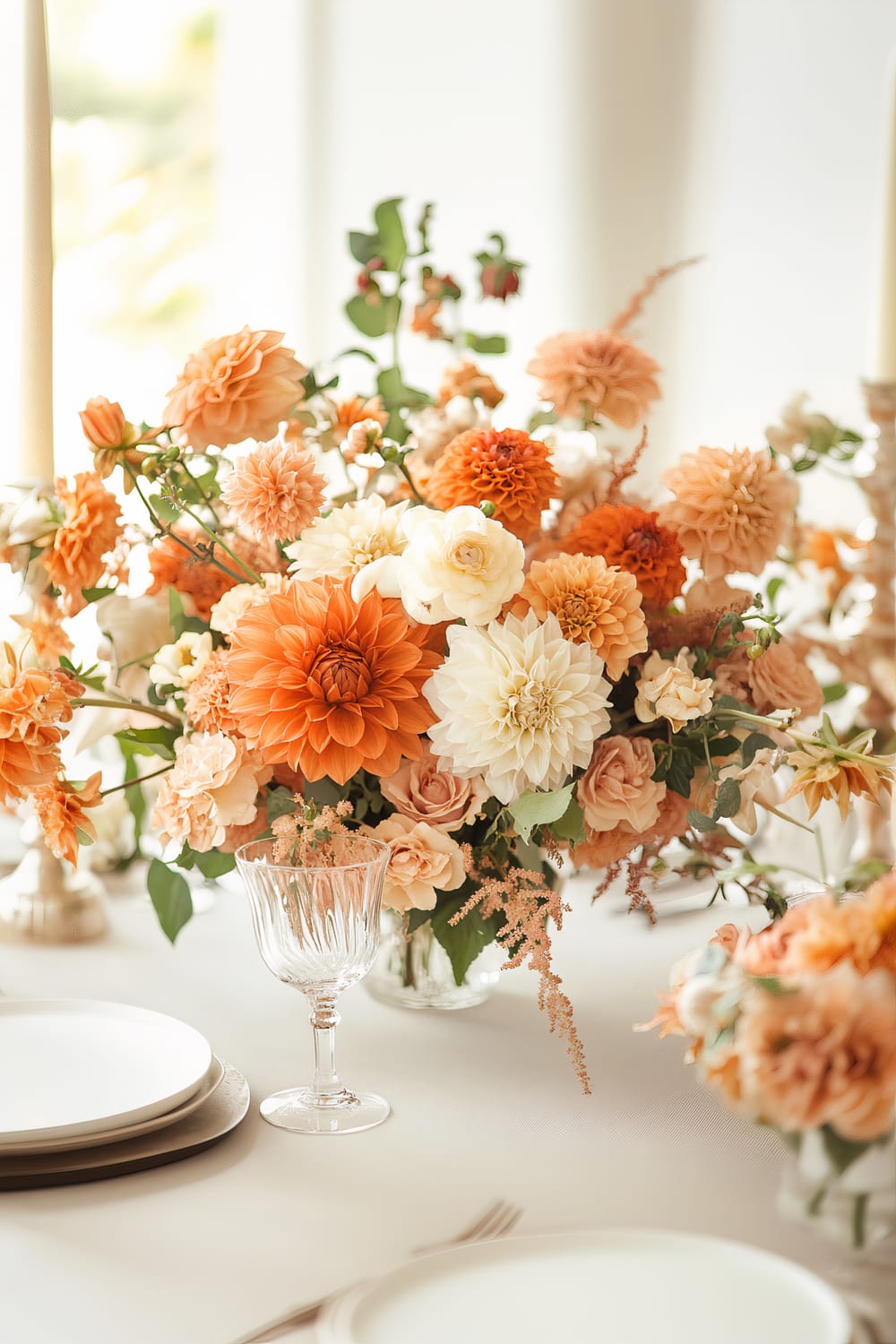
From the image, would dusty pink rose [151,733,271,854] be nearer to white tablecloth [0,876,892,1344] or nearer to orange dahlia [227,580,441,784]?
orange dahlia [227,580,441,784]

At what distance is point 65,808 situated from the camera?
2.81 ft

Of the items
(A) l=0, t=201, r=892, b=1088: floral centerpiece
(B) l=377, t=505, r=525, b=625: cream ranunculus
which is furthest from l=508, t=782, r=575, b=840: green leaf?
(B) l=377, t=505, r=525, b=625: cream ranunculus

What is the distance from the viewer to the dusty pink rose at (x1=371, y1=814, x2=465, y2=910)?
812 mm

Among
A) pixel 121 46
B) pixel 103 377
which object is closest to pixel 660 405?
pixel 103 377

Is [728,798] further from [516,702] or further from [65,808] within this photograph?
[65,808]

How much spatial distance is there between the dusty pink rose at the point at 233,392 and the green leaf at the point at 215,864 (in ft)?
0.90

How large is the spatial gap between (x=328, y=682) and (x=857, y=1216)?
0.38m

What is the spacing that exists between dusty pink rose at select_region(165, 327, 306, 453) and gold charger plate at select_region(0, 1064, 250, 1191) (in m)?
0.42

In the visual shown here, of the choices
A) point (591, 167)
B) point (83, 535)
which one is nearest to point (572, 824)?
point (83, 535)

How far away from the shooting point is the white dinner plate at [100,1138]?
27.8 inches

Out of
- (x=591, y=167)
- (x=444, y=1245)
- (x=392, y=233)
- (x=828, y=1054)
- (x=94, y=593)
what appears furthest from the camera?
(x=591, y=167)

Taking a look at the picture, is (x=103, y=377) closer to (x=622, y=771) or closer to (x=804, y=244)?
(x=804, y=244)

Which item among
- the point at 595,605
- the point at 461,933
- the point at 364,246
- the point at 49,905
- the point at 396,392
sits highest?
the point at 364,246

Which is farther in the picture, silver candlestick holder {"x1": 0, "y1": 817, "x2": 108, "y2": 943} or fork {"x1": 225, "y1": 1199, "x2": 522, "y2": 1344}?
silver candlestick holder {"x1": 0, "y1": 817, "x2": 108, "y2": 943}
